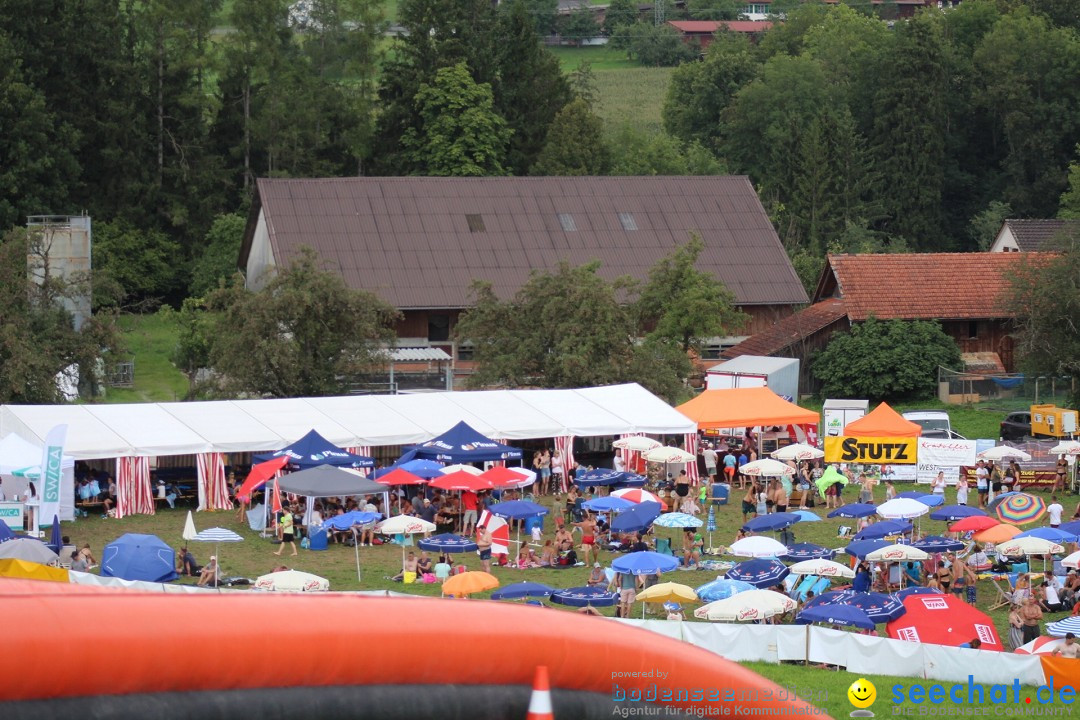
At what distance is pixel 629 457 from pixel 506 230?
63.8 feet

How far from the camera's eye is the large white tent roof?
1116 inches

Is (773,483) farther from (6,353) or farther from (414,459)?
(6,353)

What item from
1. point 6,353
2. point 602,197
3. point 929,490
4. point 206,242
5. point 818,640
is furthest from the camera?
point 206,242

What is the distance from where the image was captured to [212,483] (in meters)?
28.9

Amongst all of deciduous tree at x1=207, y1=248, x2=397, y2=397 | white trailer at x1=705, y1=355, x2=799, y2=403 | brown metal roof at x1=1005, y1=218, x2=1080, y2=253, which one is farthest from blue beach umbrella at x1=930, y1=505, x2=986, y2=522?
brown metal roof at x1=1005, y1=218, x2=1080, y2=253

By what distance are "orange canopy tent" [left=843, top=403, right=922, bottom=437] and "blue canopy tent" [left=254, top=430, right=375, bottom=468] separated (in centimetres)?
1044

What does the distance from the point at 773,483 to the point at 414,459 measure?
23.5 feet

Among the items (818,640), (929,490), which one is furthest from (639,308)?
(818,640)

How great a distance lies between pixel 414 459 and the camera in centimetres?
2945

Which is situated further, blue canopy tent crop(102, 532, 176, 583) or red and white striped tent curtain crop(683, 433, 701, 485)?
red and white striped tent curtain crop(683, 433, 701, 485)

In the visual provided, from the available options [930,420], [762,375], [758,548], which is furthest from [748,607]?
[762,375]

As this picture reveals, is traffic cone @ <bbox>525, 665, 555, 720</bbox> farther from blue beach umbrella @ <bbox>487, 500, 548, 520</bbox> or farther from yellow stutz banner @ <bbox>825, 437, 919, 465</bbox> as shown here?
yellow stutz banner @ <bbox>825, 437, 919, 465</bbox>

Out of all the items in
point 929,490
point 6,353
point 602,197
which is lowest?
point 929,490

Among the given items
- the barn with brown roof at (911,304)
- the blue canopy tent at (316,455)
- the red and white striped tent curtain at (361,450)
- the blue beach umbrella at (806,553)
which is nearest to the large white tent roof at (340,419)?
the red and white striped tent curtain at (361,450)
